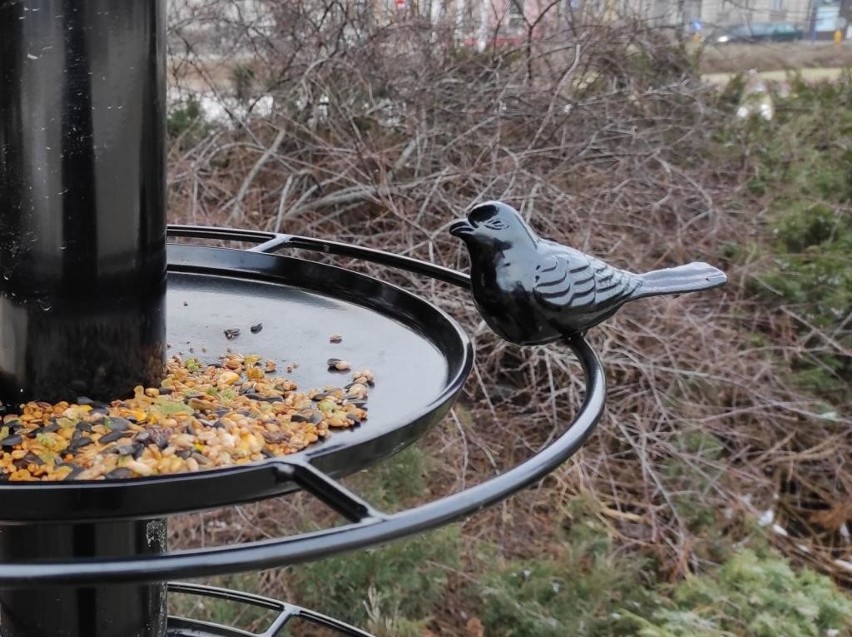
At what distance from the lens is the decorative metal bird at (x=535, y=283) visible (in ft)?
4.07

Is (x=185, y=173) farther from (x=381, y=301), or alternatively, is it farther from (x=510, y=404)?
(x=381, y=301)

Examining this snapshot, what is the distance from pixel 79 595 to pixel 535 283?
75 cm

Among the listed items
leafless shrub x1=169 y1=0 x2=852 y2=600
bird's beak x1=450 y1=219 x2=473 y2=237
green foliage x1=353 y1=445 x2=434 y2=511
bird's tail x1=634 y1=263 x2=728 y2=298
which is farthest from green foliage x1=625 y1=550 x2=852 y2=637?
bird's beak x1=450 y1=219 x2=473 y2=237

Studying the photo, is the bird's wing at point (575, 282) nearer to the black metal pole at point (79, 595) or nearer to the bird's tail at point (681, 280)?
the bird's tail at point (681, 280)

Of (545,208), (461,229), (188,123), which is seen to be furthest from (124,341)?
(188,123)

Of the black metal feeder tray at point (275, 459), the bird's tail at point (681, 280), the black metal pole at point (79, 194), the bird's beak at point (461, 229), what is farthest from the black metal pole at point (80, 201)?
the bird's tail at point (681, 280)

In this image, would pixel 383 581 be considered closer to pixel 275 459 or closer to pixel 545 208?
pixel 545 208

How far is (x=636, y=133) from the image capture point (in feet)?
12.5

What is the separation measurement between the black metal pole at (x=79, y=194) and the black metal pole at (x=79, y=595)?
21 cm

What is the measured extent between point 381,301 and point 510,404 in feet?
6.89

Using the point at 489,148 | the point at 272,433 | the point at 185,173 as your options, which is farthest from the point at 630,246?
the point at 272,433

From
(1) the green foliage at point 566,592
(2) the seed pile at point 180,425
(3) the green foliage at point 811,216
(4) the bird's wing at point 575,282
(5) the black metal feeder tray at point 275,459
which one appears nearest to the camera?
(5) the black metal feeder tray at point 275,459

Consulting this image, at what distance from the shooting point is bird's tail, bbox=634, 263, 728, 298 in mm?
1311

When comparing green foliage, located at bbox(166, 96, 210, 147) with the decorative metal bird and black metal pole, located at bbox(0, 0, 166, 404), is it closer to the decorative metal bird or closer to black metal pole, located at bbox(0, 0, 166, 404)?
the decorative metal bird
